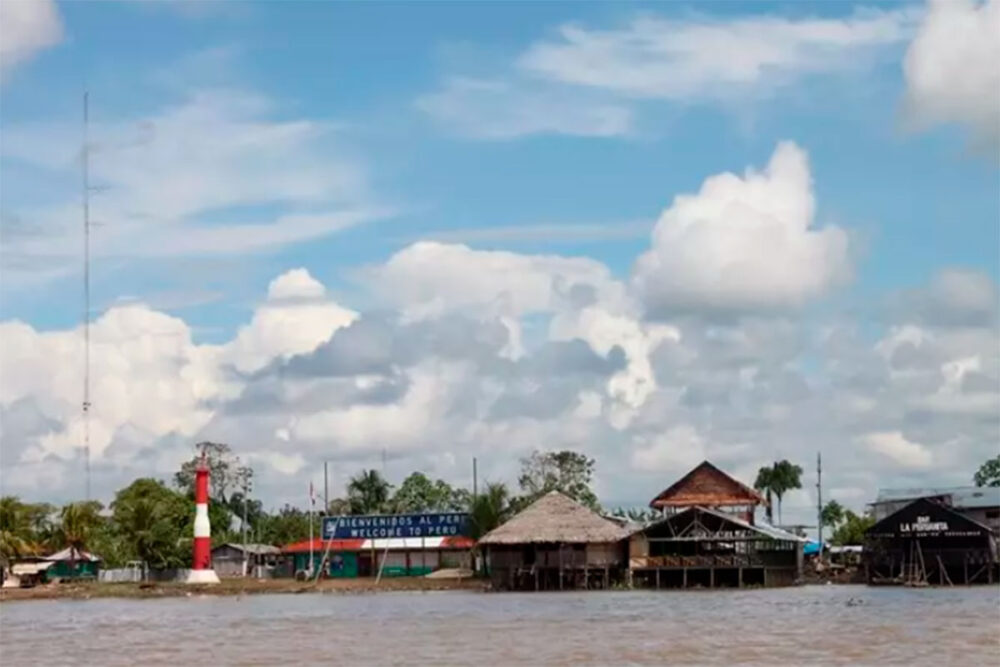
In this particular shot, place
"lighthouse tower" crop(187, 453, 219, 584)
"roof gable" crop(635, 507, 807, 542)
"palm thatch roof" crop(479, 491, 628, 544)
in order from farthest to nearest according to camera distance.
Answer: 1. "lighthouse tower" crop(187, 453, 219, 584)
2. "palm thatch roof" crop(479, 491, 628, 544)
3. "roof gable" crop(635, 507, 807, 542)

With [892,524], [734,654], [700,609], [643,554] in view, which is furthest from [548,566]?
[734,654]

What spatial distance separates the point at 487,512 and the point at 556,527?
14.0m

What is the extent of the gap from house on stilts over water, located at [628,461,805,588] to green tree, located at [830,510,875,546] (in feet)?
102

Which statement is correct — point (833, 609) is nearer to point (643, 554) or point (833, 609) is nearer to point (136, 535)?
point (643, 554)

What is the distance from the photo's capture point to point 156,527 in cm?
10169

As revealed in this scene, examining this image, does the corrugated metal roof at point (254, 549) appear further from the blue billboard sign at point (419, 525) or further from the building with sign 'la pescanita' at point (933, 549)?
the building with sign 'la pescanita' at point (933, 549)

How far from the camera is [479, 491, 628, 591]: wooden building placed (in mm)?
82562

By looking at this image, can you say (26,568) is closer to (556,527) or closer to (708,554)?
(556,527)

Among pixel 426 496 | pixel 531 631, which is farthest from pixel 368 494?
pixel 531 631

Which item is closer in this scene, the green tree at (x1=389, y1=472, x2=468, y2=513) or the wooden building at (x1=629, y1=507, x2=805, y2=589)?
the wooden building at (x1=629, y1=507, x2=805, y2=589)

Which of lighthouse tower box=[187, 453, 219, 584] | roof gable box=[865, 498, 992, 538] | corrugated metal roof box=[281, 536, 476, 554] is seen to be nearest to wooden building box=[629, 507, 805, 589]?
roof gable box=[865, 498, 992, 538]

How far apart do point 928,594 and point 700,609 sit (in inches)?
667

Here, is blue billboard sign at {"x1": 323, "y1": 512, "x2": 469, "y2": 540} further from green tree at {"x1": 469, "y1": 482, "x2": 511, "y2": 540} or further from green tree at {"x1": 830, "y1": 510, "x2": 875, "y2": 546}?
green tree at {"x1": 830, "y1": 510, "x2": 875, "y2": 546}

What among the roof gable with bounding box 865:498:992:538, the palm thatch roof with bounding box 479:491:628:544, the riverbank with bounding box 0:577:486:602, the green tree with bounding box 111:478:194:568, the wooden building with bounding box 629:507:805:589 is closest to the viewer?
the wooden building with bounding box 629:507:805:589
